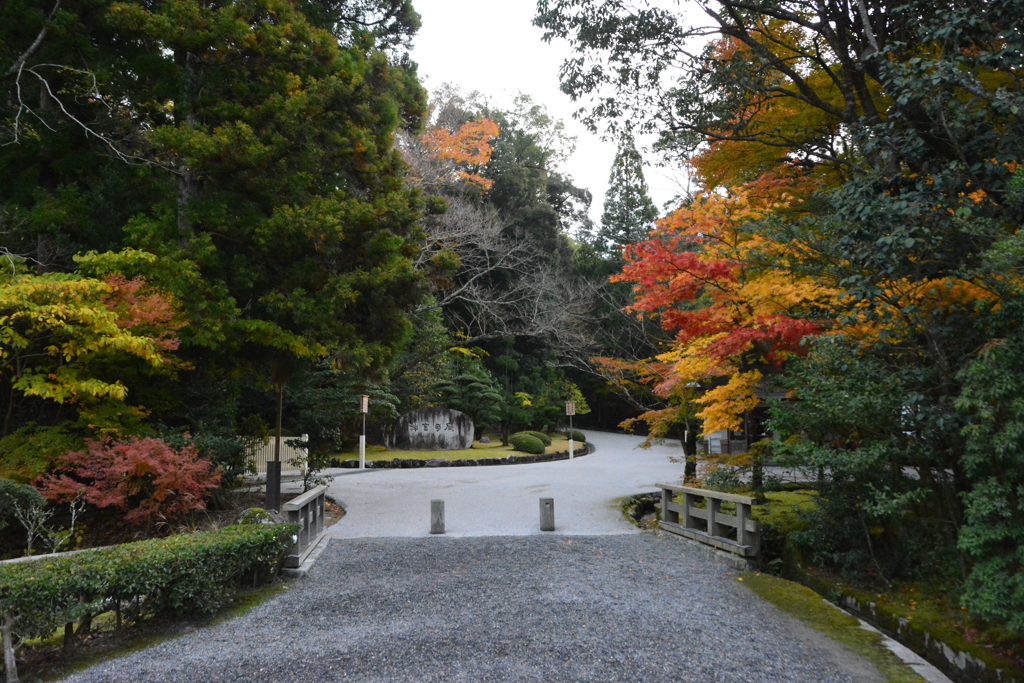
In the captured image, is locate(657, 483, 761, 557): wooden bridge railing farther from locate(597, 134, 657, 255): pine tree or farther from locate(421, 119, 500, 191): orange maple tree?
locate(597, 134, 657, 255): pine tree

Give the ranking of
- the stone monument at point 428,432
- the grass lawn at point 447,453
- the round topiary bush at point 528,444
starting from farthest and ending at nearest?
1. the round topiary bush at point 528,444
2. the stone monument at point 428,432
3. the grass lawn at point 447,453

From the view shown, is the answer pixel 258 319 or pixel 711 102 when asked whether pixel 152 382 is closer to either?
pixel 258 319

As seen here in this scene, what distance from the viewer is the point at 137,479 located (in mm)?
8016

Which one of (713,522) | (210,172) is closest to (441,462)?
(210,172)

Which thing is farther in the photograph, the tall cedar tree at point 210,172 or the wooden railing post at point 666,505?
the tall cedar tree at point 210,172

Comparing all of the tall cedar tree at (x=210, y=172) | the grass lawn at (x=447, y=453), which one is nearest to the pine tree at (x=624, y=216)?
the grass lawn at (x=447, y=453)

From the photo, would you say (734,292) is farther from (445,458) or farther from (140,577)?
(445,458)

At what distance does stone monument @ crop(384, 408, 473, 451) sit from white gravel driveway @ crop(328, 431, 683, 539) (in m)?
3.24

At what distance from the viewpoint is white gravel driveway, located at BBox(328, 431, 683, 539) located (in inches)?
380

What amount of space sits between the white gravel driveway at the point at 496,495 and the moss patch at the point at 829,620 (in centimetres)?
282

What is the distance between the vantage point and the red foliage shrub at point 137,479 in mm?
7652

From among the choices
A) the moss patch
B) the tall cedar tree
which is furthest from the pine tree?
the moss patch

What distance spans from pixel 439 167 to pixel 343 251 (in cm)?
1328

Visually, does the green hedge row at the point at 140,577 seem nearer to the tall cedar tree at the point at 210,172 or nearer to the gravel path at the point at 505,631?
the gravel path at the point at 505,631
